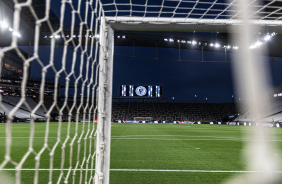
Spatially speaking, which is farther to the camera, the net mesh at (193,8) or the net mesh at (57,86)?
the net mesh at (193,8)

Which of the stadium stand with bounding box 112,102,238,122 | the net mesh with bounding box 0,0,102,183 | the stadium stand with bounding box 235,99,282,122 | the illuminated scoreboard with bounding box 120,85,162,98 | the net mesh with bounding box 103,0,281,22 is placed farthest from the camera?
the stadium stand with bounding box 112,102,238,122

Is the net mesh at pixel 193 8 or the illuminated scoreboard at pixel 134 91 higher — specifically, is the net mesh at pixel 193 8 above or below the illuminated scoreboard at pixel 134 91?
below

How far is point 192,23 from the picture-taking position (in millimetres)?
2264

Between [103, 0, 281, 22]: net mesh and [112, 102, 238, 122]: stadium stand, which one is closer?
[103, 0, 281, 22]: net mesh

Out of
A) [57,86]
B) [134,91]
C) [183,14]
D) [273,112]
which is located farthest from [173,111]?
[57,86]

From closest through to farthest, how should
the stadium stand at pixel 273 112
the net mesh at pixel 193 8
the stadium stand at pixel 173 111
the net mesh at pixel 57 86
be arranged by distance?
the net mesh at pixel 57 86 → the net mesh at pixel 193 8 → the stadium stand at pixel 273 112 → the stadium stand at pixel 173 111

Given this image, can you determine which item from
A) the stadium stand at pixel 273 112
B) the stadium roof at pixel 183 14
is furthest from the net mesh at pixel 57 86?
the stadium stand at pixel 273 112

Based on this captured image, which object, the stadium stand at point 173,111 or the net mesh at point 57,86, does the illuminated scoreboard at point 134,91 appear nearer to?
the stadium stand at point 173,111

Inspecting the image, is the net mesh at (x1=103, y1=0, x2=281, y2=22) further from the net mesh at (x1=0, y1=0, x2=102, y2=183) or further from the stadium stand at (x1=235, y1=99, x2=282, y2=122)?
the stadium stand at (x1=235, y1=99, x2=282, y2=122)

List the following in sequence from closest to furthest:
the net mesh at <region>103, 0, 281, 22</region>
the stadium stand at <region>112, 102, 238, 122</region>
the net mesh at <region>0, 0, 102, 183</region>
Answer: the net mesh at <region>0, 0, 102, 183</region> < the net mesh at <region>103, 0, 281, 22</region> < the stadium stand at <region>112, 102, 238, 122</region>

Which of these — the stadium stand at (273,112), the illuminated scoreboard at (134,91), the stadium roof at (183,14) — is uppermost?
the illuminated scoreboard at (134,91)

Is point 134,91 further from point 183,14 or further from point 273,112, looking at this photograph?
point 183,14

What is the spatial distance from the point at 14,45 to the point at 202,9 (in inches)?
75.4

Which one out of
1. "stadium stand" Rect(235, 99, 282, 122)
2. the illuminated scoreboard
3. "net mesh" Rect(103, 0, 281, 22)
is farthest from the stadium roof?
the illuminated scoreboard
